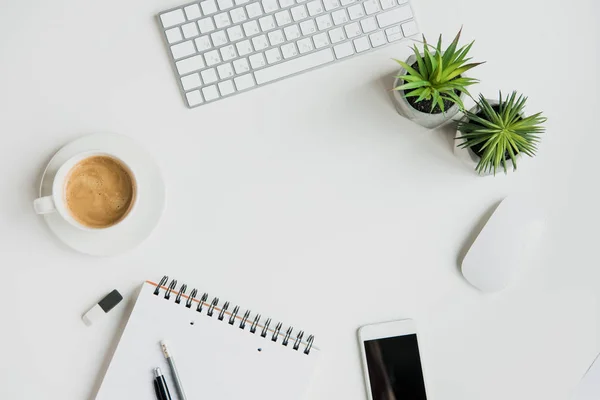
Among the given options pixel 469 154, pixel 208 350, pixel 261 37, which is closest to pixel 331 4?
pixel 261 37

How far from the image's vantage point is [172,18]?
0.93m

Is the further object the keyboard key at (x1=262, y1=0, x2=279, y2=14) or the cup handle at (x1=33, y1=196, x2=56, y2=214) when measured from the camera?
the keyboard key at (x1=262, y1=0, x2=279, y2=14)

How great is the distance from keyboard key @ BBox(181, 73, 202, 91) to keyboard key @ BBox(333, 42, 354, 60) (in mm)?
237

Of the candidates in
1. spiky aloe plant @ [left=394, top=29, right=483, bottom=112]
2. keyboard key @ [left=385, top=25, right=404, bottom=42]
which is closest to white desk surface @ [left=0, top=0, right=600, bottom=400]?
keyboard key @ [left=385, top=25, right=404, bottom=42]

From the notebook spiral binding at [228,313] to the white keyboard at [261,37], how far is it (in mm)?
310

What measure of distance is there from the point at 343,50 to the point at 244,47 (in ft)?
0.55

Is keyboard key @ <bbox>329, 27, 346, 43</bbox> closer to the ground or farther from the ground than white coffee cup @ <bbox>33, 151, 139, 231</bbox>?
farther from the ground

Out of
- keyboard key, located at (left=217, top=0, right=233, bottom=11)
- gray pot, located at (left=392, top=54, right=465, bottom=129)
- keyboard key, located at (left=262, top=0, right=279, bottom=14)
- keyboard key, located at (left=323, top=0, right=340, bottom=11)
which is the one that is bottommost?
gray pot, located at (left=392, top=54, right=465, bottom=129)

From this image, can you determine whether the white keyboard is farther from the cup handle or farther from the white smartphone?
the white smartphone

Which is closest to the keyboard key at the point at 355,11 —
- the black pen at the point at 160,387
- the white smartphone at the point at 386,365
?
the white smartphone at the point at 386,365

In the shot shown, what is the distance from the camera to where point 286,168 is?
96 centimetres

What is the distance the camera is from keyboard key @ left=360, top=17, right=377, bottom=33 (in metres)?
0.95

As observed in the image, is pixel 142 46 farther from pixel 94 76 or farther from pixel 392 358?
pixel 392 358

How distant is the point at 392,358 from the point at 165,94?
591 mm
